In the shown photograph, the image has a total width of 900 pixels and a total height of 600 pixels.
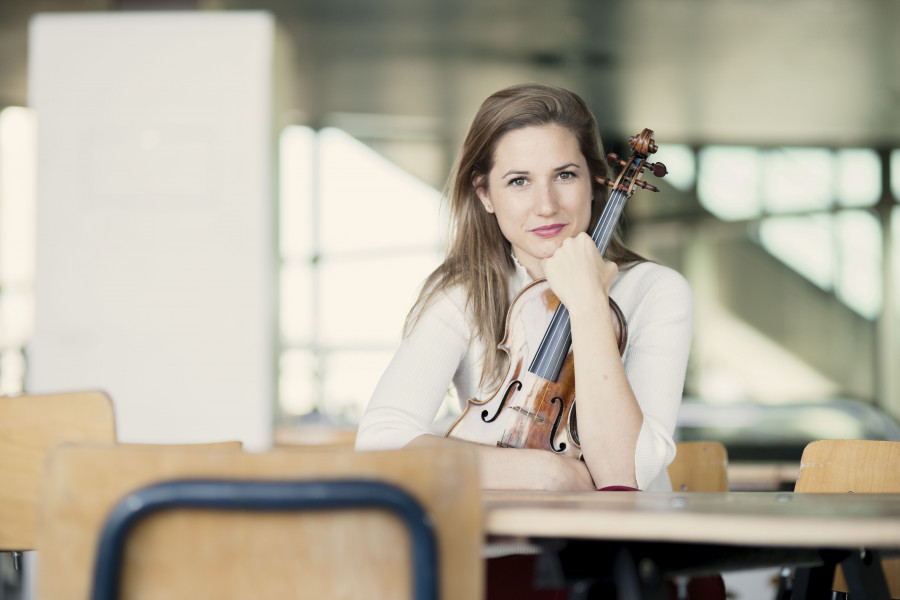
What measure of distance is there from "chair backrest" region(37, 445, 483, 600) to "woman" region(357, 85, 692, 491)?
22.8 inches

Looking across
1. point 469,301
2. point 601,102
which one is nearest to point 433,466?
point 469,301

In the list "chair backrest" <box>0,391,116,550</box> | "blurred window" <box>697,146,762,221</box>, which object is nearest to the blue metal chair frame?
"chair backrest" <box>0,391,116,550</box>

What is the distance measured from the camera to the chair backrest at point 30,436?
5.84 ft

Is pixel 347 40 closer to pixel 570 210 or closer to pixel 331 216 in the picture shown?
pixel 331 216

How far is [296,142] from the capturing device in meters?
8.72

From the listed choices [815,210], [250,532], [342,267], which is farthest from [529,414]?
[815,210]

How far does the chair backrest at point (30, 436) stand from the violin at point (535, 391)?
806mm

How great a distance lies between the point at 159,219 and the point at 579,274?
2.54m

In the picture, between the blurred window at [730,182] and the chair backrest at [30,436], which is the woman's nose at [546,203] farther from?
the blurred window at [730,182]

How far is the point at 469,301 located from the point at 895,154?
9048mm

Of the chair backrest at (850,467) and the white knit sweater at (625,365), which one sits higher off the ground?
the white knit sweater at (625,365)

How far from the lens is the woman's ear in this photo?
5.78 feet

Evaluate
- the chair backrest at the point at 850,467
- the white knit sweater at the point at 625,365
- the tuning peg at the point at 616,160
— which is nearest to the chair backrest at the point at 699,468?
the chair backrest at the point at 850,467

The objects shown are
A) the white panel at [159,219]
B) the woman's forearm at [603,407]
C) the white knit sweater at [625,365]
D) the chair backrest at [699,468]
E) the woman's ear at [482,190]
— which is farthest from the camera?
the white panel at [159,219]
